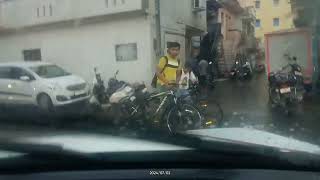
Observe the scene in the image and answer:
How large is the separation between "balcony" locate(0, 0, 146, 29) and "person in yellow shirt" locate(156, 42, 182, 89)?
12 cm

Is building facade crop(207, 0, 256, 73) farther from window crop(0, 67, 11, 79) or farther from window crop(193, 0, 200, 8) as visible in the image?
window crop(0, 67, 11, 79)

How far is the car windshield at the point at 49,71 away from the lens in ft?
3.63

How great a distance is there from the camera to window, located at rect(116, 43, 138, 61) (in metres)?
1.09

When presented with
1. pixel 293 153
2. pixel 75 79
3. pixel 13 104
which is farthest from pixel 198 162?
pixel 13 104

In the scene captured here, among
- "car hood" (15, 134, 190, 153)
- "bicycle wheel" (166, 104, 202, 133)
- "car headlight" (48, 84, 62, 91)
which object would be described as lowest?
"car hood" (15, 134, 190, 153)

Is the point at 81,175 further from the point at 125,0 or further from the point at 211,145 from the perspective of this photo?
the point at 125,0

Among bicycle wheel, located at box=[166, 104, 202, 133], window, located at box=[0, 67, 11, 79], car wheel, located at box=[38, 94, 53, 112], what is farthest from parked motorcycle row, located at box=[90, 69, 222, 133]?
window, located at box=[0, 67, 11, 79]

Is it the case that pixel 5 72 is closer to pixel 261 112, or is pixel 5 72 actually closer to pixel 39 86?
pixel 39 86

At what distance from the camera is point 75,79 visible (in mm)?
1119

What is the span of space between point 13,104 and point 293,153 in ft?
2.29

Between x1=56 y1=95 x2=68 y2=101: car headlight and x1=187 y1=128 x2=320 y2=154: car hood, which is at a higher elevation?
x1=56 y1=95 x2=68 y2=101: car headlight

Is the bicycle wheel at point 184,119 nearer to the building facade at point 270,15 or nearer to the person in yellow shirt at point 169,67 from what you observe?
the person in yellow shirt at point 169,67

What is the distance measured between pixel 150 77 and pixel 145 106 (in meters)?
0.07

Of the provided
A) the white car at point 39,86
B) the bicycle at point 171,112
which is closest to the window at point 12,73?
the white car at point 39,86
